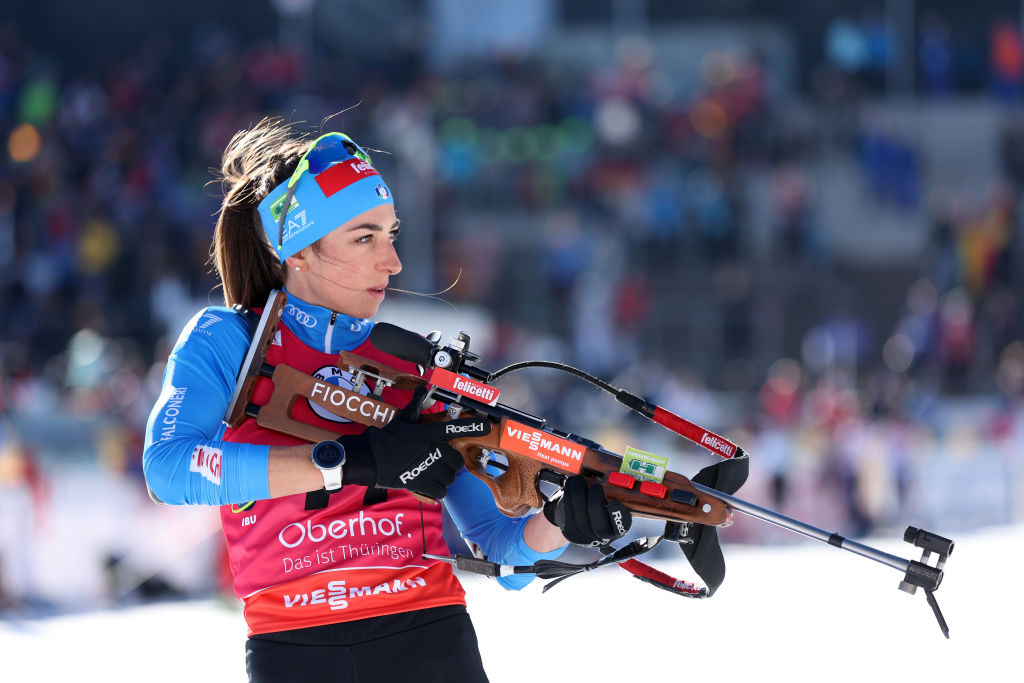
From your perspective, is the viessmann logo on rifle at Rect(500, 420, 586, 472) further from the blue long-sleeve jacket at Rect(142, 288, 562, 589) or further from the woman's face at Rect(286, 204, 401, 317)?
the woman's face at Rect(286, 204, 401, 317)

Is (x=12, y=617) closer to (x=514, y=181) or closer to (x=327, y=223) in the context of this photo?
(x=327, y=223)

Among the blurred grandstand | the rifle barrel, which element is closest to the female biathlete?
the rifle barrel

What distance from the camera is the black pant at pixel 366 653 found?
2674mm

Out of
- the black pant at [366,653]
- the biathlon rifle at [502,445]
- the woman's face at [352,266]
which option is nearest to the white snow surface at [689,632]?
the biathlon rifle at [502,445]

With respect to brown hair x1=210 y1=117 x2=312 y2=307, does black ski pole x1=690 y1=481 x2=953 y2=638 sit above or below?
below

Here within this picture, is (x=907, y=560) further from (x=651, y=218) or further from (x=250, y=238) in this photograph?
(x=651, y=218)

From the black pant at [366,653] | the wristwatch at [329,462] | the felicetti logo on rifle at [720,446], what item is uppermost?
the felicetti logo on rifle at [720,446]

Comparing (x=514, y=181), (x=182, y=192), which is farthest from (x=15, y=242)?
(x=514, y=181)

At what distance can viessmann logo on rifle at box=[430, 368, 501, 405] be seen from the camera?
2.81 m

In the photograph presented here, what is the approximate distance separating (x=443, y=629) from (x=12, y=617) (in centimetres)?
628

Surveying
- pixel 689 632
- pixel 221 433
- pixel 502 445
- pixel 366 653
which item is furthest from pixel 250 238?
pixel 689 632

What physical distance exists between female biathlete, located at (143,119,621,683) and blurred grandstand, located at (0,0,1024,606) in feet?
22.3

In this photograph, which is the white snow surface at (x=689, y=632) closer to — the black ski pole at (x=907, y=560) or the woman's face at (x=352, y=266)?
the black ski pole at (x=907, y=560)

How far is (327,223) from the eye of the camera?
294 cm
